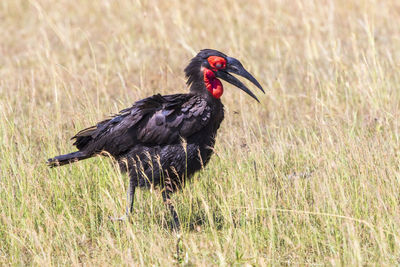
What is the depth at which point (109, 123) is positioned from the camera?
17.1 feet

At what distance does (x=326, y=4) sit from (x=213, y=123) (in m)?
6.17

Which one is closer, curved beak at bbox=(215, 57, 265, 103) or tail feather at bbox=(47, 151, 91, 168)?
tail feather at bbox=(47, 151, 91, 168)

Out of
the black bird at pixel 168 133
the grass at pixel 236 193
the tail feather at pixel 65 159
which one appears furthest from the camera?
the tail feather at pixel 65 159

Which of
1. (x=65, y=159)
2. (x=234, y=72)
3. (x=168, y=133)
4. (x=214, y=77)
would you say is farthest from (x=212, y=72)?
(x=65, y=159)

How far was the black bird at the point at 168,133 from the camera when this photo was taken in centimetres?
500

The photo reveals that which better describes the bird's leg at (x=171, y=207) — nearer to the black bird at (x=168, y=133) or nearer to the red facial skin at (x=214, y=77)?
the black bird at (x=168, y=133)

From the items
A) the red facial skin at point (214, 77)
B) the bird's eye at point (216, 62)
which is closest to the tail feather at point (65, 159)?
the red facial skin at point (214, 77)

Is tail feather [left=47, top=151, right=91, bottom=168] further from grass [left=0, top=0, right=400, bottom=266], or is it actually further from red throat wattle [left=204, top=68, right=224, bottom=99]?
red throat wattle [left=204, top=68, right=224, bottom=99]

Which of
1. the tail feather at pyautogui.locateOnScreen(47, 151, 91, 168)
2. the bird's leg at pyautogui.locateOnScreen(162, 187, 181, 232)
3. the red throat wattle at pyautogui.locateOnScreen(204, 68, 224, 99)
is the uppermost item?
the red throat wattle at pyautogui.locateOnScreen(204, 68, 224, 99)

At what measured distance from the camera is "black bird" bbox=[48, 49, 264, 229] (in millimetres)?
5004

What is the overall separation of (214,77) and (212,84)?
100 millimetres

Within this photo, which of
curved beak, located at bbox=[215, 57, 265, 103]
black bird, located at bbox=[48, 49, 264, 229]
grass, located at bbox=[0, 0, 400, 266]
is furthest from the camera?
curved beak, located at bbox=[215, 57, 265, 103]

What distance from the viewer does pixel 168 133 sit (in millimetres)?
5000

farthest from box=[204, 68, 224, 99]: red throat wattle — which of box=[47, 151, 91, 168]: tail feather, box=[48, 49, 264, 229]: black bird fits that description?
box=[47, 151, 91, 168]: tail feather
